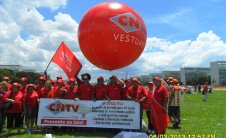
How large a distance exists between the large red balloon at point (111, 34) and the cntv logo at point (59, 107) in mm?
1882

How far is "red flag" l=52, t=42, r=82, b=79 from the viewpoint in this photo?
6.84 m

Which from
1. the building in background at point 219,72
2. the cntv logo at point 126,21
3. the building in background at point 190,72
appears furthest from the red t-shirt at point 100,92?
the building in background at point 190,72

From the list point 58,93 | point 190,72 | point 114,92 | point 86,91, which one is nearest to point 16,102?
point 58,93

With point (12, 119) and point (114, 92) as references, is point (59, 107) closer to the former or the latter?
point (12, 119)

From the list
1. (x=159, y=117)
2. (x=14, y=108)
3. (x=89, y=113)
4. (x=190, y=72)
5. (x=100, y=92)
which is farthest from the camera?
(x=190, y=72)

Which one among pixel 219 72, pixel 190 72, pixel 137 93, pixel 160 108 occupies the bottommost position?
pixel 160 108

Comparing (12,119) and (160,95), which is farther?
(12,119)

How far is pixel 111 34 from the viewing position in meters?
5.38

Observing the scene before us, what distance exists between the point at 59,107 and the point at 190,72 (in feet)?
468

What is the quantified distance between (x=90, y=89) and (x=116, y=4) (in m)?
3.18

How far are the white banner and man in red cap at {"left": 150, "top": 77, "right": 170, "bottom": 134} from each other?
833mm

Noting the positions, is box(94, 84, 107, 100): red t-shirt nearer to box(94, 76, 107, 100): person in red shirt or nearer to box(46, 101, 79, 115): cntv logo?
box(94, 76, 107, 100): person in red shirt

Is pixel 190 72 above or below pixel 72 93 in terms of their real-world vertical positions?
above

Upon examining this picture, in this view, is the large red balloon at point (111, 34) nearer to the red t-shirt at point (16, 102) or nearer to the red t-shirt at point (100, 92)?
the red t-shirt at point (100, 92)
